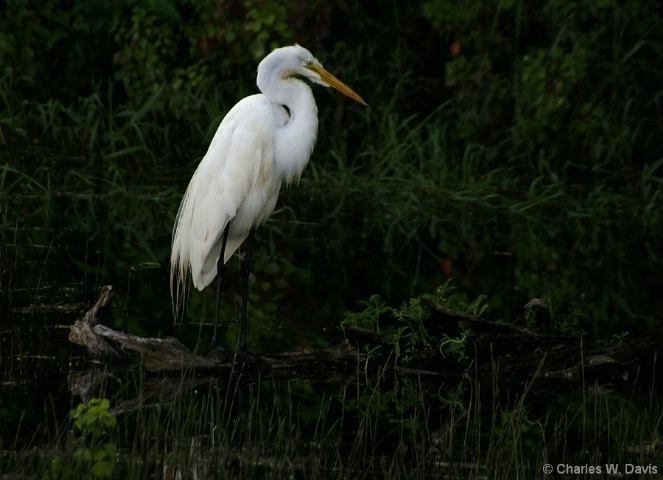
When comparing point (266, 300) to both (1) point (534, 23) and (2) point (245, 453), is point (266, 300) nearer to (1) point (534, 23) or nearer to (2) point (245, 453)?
(2) point (245, 453)

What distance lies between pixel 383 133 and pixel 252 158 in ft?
15.3

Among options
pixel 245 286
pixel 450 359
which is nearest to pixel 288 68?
pixel 245 286

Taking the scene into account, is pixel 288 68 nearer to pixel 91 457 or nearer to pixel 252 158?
pixel 252 158

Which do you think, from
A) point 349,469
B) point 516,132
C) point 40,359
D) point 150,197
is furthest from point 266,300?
point 516,132

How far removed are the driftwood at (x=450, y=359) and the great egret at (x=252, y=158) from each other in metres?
0.44

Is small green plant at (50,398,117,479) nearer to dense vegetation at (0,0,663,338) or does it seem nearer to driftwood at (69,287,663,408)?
driftwood at (69,287,663,408)

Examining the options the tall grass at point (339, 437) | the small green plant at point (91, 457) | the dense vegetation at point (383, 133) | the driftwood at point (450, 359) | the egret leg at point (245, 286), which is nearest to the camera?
the small green plant at point (91, 457)

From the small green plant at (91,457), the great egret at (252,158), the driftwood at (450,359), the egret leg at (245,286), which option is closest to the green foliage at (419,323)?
the driftwood at (450,359)

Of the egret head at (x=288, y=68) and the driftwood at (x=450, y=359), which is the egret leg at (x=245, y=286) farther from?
the egret head at (x=288, y=68)

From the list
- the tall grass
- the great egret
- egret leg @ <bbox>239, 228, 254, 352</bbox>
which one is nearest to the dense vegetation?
egret leg @ <bbox>239, 228, 254, 352</bbox>

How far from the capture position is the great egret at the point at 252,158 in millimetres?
5566

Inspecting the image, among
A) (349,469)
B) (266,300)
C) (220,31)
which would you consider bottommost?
(349,469)

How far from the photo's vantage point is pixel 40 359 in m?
5.21

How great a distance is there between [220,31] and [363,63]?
148cm
